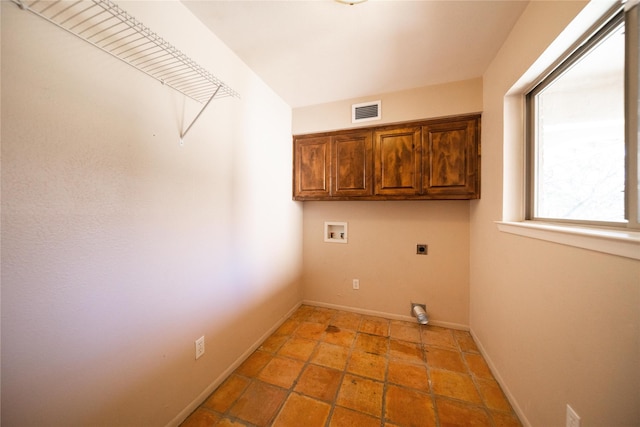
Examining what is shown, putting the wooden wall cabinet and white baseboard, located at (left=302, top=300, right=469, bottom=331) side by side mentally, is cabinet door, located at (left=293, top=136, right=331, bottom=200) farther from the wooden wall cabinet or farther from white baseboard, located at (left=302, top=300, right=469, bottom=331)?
white baseboard, located at (left=302, top=300, right=469, bottom=331)

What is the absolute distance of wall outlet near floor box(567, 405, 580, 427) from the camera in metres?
0.91

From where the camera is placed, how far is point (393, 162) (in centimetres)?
225

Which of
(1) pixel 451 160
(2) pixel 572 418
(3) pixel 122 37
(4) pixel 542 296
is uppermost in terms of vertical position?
(3) pixel 122 37

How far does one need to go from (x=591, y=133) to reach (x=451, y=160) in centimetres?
102

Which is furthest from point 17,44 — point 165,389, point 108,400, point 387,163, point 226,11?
point 387,163

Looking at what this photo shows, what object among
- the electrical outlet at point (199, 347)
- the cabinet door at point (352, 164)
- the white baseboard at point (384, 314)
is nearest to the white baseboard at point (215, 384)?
the electrical outlet at point (199, 347)

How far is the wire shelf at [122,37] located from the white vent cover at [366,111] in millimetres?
1527

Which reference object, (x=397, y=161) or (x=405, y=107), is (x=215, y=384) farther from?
(x=405, y=107)

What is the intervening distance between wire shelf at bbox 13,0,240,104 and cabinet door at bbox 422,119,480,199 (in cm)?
194

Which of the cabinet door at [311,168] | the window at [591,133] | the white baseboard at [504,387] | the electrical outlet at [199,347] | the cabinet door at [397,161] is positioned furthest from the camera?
the cabinet door at [311,168]

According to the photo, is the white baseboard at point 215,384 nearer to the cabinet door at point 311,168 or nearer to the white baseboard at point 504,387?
the cabinet door at point 311,168

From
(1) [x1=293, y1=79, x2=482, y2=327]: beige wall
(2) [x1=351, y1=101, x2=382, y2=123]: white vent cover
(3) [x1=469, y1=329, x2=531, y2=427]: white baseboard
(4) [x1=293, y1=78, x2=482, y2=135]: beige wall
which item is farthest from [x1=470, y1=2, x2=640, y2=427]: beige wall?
(2) [x1=351, y1=101, x2=382, y2=123]: white vent cover

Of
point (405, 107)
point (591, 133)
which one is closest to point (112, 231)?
point (591, 133)

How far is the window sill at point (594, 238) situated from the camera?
0.71m
